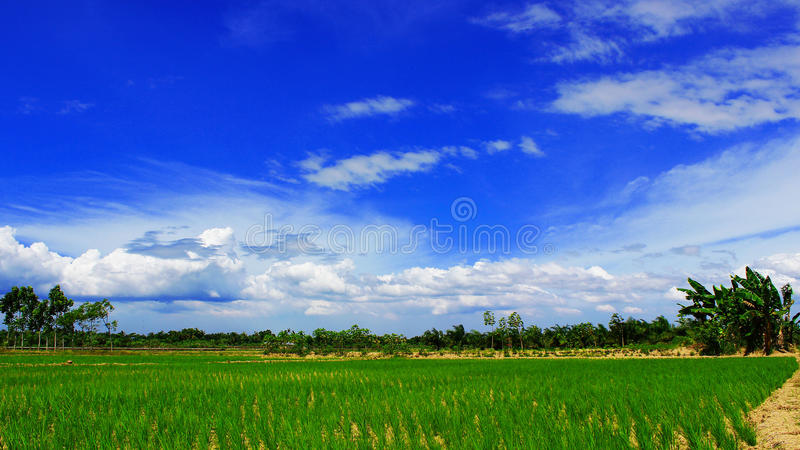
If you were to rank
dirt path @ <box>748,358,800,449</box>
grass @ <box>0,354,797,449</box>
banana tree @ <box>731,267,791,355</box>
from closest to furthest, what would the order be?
dirt path @ <box>748,358,800,449</box>
grass @ <box>0,354,797,449</box>
banana tree @ <box>731,267,791,355</box>

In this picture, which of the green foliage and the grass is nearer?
the grass

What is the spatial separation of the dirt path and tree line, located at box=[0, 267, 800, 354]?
20080mm

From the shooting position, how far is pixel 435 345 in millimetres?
48750

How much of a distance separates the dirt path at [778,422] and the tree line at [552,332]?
20080 millimetres

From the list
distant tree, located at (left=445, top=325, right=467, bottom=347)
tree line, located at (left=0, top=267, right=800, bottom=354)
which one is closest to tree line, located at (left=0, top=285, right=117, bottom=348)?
tree line, located at (left=0, top=267, right=800, bottom=354)

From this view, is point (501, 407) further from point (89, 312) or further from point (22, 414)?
point (89, 312)

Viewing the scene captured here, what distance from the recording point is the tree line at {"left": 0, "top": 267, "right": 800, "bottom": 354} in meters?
25.1

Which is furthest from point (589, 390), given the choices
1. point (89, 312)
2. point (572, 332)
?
point (89, 312)

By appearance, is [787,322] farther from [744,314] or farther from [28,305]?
[28,305]

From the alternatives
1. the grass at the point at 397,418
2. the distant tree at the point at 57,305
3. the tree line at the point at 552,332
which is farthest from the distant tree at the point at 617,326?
the distant tree at the point at 57,305

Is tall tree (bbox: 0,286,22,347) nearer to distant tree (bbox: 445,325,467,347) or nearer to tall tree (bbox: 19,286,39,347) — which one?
tall tree (bbox: 19,286,39,347)

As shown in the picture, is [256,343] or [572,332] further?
[256,343]

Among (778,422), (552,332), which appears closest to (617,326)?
(552,332)

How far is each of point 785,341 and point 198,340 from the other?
65021 mm
